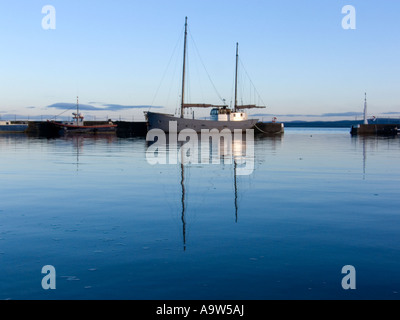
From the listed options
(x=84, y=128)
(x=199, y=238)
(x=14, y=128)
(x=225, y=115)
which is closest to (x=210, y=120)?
(x=225, y=115)

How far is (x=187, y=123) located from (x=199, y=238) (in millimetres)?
90107

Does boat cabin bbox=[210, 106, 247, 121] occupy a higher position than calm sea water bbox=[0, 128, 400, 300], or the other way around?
boat cabin bbox=[210, 106, 247, 121]

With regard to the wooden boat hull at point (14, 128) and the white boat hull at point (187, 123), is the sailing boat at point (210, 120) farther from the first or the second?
the wooden boat hull at point (14, 128)

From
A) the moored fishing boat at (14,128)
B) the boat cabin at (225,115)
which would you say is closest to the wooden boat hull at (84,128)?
the moored fishing boat at (14,128)

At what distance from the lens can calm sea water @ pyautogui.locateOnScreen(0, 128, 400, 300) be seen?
662cm

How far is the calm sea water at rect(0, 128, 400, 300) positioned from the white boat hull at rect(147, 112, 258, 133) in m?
77.5

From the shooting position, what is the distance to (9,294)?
6316mm

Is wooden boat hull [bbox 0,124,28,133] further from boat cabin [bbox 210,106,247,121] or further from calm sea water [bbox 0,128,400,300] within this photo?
calm sea water [bbox 0,128,400,300]

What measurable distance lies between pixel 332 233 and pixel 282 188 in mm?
7079

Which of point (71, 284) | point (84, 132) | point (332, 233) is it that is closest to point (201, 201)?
point (332, 233)

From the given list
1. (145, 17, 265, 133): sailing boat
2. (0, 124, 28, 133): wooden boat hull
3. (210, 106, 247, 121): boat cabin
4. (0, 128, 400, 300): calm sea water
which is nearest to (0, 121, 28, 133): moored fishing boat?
(0, 124, 28, 133): wooden boat hull

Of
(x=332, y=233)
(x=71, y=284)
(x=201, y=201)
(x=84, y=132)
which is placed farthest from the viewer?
(x=84, y=132)

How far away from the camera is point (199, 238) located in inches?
371
